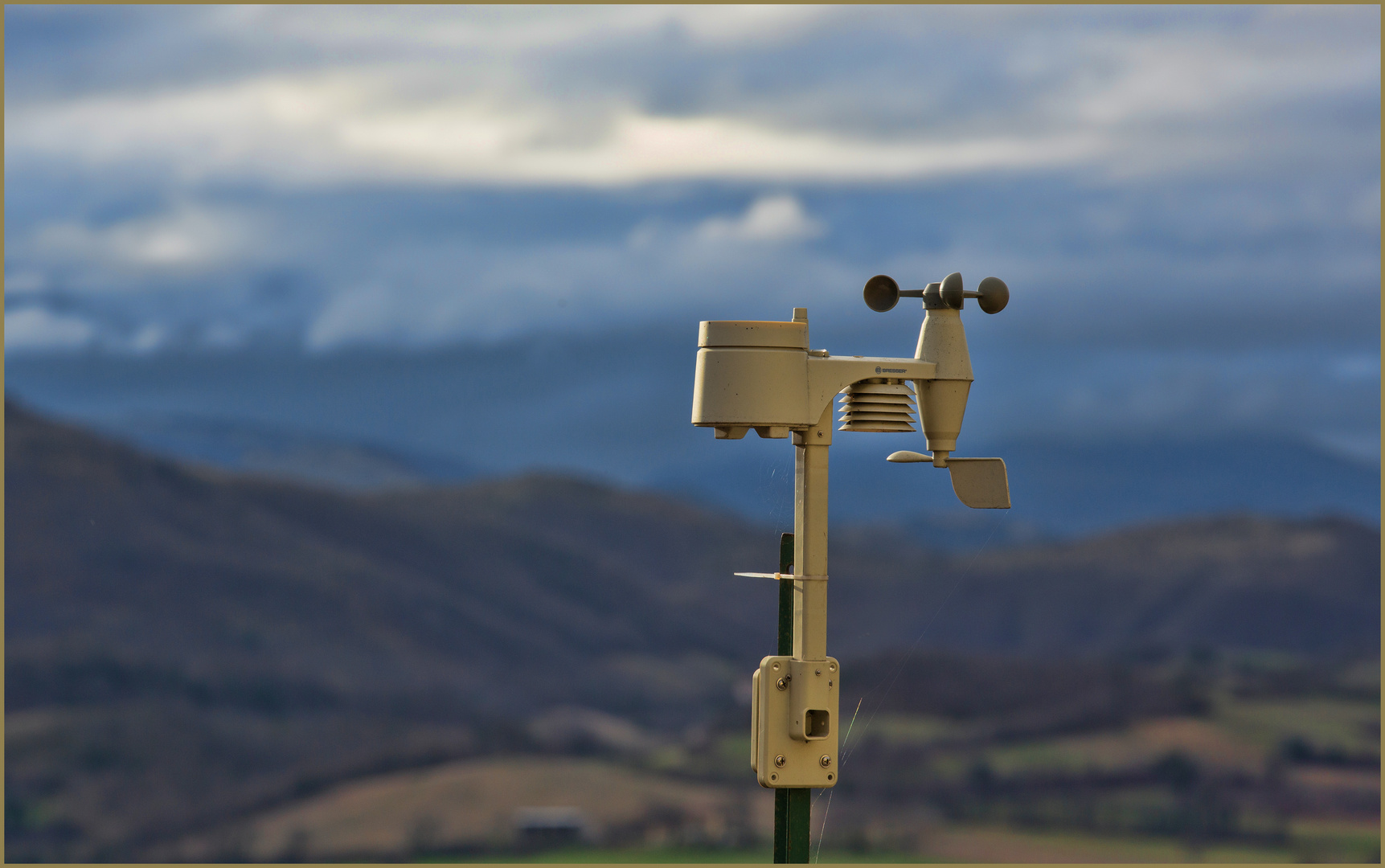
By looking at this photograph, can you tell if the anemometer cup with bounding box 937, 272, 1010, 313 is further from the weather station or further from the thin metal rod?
the thin metal rod

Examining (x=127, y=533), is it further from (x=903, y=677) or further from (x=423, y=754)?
(x=903, y=677)

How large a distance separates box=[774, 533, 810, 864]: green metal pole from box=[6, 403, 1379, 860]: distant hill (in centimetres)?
11877

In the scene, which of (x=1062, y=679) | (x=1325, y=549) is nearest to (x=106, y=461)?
(x=1062, y=679)

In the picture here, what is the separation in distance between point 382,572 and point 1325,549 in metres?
104

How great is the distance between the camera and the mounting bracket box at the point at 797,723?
9.89 m

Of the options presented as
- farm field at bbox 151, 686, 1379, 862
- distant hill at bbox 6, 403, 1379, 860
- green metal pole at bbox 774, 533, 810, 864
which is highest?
distant hill at bbox 6, 403, 1379, 860

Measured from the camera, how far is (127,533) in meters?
177

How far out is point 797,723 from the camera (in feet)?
32.5

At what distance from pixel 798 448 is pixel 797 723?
1553 mm

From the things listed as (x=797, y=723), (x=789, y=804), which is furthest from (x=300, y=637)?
(x=797, y=723)

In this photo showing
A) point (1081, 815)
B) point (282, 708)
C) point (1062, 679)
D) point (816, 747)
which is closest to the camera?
point (816, 747)

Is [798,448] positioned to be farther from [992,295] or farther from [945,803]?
[945,803]

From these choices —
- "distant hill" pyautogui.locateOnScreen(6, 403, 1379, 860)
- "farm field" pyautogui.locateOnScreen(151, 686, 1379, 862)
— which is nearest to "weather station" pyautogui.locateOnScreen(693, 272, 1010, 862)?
"farm field" pyautogui.locateOnScreen(151, 686, 1379, 862)

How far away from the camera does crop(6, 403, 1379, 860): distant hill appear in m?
139
